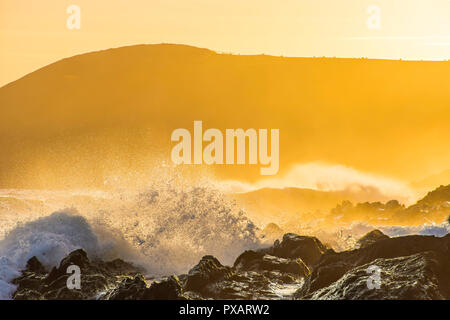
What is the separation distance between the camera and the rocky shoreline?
11414mm

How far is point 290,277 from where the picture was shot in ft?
49.4

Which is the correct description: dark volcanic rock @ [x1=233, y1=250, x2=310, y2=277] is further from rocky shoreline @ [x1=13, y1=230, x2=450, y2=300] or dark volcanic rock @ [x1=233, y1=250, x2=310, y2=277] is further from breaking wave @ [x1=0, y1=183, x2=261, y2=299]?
breaking wave @ [x1=0, y1=183, x2=261, y2=299]

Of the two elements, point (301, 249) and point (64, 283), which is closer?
point (64, 283)

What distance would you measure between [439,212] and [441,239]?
1258 centimetres

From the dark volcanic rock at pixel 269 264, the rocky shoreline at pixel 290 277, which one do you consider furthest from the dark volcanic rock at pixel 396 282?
the dark volcanic rock at pixel 269 264

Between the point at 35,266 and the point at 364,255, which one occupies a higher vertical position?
the point at 364,255

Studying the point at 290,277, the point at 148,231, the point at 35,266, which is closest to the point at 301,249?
the point at 290,277

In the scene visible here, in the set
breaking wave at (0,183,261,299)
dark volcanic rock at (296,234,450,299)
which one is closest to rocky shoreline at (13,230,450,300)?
dark volcanic rock at (296,234,450,299)

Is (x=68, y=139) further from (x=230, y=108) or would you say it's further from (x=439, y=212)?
(x=439, y=212)

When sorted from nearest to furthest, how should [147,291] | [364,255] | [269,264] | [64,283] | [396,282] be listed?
[396,282] → [147,291] → [364,255] → [64,283] → [269,264]

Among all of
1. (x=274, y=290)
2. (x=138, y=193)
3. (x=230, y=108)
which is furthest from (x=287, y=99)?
(x=274, y=290)

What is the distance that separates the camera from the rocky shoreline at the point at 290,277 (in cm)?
1141

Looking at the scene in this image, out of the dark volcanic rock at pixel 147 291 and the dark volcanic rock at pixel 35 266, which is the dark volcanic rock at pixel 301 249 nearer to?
the dark volcanic rock at pixel 147 291

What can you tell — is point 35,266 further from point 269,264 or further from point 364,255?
point 364,255
